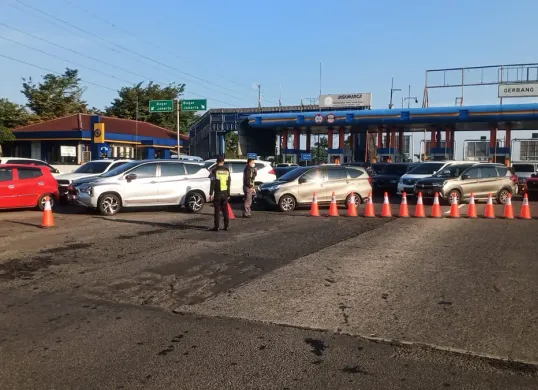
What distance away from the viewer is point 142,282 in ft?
23.3

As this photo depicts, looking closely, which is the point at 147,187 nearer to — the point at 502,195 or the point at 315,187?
the point at 315,187

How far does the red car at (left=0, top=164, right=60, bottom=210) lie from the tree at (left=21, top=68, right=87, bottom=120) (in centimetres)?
3701

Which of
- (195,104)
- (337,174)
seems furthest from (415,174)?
(195,104)

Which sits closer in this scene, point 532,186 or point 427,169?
point 532,186

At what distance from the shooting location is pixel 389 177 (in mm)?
24578

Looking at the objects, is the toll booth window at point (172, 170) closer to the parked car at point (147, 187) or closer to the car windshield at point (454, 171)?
the parked car at point (147, 187)

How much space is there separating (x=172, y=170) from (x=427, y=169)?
11726 mm

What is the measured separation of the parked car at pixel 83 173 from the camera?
1834cm

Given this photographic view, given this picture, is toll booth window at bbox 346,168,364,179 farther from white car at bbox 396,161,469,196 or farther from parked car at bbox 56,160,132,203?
parked car at bbox 56,160,132,203

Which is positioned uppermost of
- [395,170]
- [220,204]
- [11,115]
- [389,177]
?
[11,115]

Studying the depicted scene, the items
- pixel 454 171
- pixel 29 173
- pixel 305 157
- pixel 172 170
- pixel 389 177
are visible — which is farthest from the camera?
pixel 305 157

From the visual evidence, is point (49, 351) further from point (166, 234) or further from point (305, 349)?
point (166, 234)

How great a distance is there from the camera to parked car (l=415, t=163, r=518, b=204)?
61.2 ft

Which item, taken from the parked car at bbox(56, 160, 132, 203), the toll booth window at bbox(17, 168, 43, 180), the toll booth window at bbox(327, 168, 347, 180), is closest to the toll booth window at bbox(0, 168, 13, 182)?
the toll booth window at bbox(17, 168, 43, 180)
